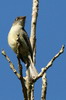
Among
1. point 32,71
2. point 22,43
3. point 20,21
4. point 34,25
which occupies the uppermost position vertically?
point 20,21

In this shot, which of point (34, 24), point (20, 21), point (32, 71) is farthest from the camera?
point (20, 21)

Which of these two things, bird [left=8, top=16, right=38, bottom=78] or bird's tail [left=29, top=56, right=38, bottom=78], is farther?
bird [left=8, top=16, right=38, bottom=78]

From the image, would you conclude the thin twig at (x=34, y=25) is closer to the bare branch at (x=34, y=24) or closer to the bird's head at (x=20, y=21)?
the bare branch at (x=34, y=24)

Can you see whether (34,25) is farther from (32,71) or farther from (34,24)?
(32,71)

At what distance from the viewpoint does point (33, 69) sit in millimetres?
4773

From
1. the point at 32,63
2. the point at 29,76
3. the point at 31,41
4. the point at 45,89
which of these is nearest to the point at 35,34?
the point at 31,41

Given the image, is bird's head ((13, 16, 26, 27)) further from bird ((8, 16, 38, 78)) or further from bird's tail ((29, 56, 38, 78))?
bird's tail ((29, 56, 38, 78))

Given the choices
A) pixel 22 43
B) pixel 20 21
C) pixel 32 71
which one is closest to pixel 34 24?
pixel 22 43

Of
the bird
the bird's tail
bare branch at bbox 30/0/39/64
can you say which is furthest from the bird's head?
the bird's tail

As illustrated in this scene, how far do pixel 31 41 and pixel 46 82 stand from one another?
126cm

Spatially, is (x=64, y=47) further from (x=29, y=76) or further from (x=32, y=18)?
(x=32, y=18)

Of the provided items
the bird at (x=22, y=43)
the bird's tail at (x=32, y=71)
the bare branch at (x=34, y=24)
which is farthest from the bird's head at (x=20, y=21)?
the bird's tail at (x=32, y=71)

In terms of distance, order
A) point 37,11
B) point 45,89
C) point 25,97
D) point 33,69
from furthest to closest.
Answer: point 37,11
point 33,69
point 45,89
point 25,97

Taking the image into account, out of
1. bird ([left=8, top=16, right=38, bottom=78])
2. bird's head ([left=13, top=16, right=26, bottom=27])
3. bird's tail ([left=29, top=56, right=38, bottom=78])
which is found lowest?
bird's tail ([left=29, top=56, right=38, bottom=78])
